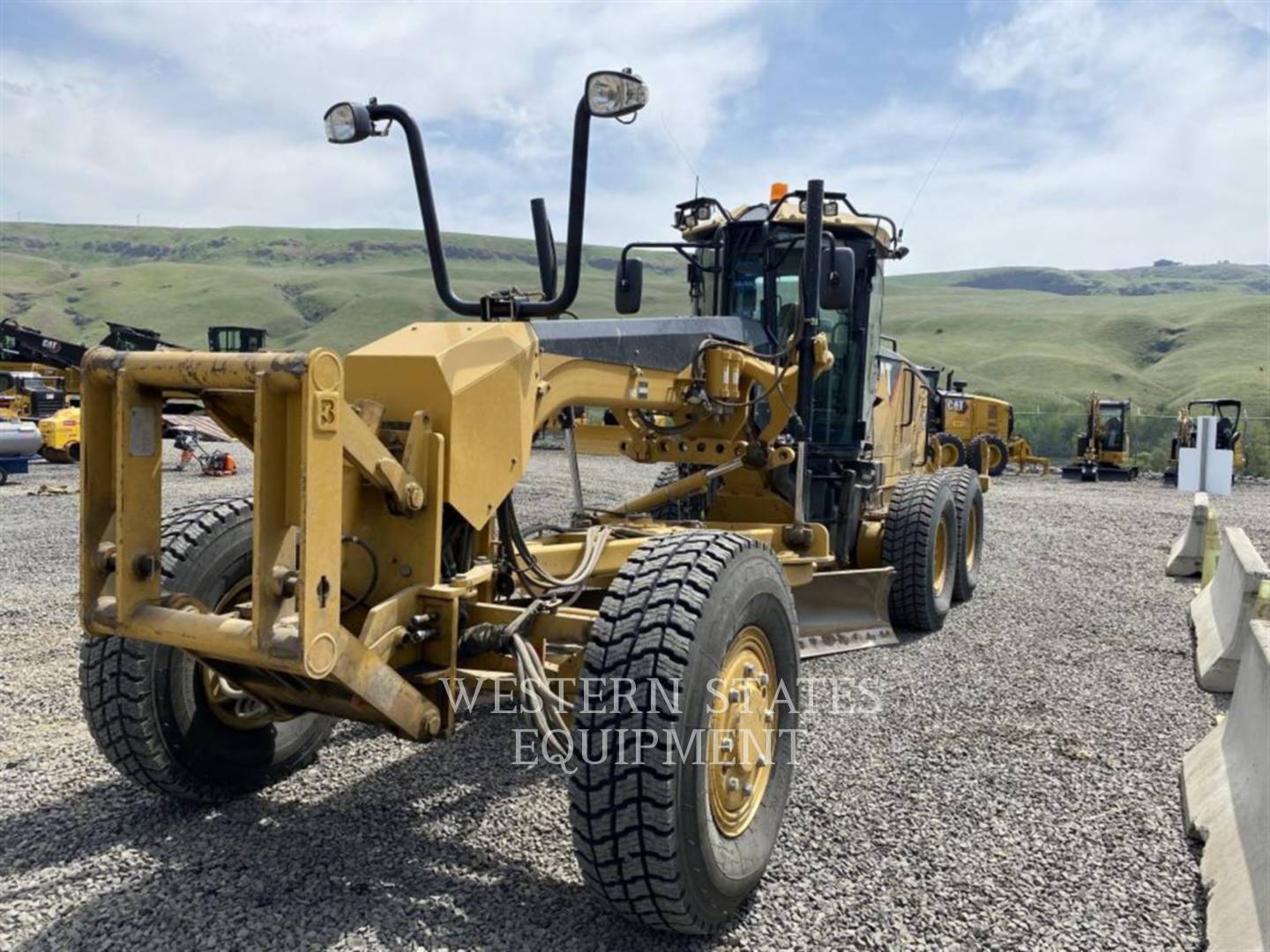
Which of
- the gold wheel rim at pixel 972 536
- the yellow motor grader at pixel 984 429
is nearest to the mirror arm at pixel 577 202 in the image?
the gold wheel rim at pixel 972 536

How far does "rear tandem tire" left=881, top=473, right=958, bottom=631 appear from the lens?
22.1ft

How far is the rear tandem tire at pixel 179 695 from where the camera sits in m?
3.46

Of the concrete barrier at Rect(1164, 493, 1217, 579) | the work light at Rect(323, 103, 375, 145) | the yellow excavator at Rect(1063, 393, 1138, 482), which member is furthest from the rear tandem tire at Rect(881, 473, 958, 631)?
the yellow excavator at Rect(1063, 393, 1138, 482)

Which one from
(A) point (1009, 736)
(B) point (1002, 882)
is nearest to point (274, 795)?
(B) point (1002, 882)

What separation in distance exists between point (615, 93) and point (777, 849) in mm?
2656

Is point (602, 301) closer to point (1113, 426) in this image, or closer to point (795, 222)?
point (1113, 426)

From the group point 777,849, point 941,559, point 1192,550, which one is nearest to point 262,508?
point 777,849

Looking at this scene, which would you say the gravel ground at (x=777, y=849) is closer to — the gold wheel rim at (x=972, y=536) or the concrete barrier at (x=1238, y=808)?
the concrete barrier at (x=1238, y=808)

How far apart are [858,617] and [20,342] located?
934 inches

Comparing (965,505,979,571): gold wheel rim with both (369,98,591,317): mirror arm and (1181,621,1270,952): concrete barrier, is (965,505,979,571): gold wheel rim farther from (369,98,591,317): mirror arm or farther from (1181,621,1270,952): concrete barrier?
(369,98,591,317): mirror arm

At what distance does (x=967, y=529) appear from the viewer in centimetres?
788

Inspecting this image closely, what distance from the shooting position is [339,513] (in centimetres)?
272

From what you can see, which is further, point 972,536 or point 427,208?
point 972,536

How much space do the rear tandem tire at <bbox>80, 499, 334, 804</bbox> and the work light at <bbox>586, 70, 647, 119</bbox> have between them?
1952 mm
